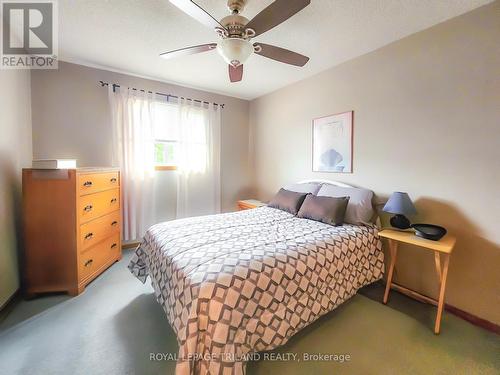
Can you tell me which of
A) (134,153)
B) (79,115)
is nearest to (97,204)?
(134,153)

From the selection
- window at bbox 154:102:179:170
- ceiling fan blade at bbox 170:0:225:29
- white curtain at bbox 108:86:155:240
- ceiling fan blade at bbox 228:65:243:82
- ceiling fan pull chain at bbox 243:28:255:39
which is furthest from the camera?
window at bbox 154:102:179:170

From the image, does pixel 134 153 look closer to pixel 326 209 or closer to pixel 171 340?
pixel 171 340

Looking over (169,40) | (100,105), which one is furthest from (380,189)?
(100,105)

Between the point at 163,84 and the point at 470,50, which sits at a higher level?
the point at 163,84

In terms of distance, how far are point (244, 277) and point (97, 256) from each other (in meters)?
2.01

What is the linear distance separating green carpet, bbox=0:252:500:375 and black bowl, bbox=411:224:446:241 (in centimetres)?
69

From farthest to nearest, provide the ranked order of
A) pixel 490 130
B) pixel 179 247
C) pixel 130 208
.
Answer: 1. pixel 130 208
2. pixel 490 130
3. pixel 179 247

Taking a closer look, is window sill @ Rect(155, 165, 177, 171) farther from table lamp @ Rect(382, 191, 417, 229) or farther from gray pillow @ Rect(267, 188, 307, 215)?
table lamp @ Rect(382, 191, 417, 229)

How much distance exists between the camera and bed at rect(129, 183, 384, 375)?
111 centimetres

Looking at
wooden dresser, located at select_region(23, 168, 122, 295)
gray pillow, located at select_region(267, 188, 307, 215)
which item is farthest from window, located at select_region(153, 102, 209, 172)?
gray pillow, located at select_region(267, 188, 307, 215)

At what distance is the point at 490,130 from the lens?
5.58ft

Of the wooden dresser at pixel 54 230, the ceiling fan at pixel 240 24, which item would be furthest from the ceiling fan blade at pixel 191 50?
the wooden dresser at pixel 54 230

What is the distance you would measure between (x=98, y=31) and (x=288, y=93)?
247 centimetres

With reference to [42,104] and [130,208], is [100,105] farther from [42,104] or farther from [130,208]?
[130,208]
